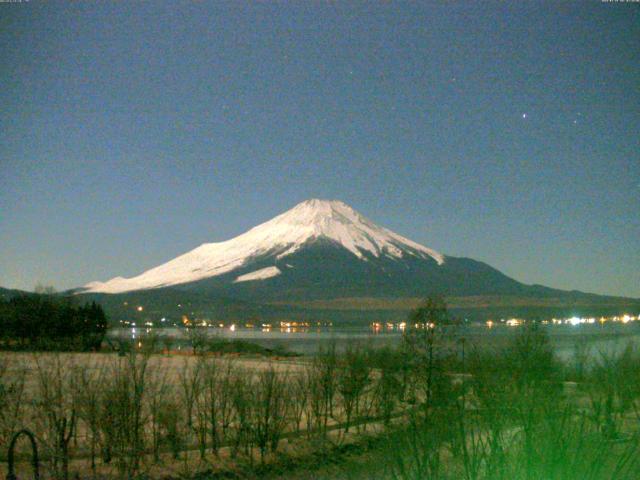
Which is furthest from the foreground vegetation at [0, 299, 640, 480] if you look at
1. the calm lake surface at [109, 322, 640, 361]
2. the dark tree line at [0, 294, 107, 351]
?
the dark tree line at [0, 294, 107, 351]

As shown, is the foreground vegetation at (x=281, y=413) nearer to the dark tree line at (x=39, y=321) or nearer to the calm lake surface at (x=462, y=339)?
the calm lake surface at (x=462, y=339)

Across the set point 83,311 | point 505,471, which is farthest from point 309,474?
point 83,311

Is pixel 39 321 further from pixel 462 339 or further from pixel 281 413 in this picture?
pixel 281 413

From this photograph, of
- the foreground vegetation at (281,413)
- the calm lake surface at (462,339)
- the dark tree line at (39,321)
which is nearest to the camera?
the foreground vegetation at (281,413)

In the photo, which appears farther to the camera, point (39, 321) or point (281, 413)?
point (39, 321)

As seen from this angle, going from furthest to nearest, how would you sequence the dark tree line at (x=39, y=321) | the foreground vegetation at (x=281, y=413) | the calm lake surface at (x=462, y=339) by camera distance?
the dark tree line at (x=39, y=321) < the calm lake surface at (x=462, y=339) < the foreground vegetation at (x=281, y=413)

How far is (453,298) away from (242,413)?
184 m

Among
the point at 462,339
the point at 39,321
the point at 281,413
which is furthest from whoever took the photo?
the point at 39,321

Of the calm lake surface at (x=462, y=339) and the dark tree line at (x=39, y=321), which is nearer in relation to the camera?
the calm lake surface at (x=462, y=339)

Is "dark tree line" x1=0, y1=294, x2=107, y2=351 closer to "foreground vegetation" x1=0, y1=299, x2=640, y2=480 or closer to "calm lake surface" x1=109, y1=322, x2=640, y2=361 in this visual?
"calm lake surface" x1=109, y1=322, x2=640, y2=361

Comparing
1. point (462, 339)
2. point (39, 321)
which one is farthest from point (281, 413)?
point (39, 321)

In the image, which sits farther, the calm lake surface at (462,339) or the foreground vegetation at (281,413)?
the calm lake surface at (462,339)

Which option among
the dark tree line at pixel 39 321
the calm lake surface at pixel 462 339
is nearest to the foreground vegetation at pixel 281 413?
the calm lake surface at pixel 462 339

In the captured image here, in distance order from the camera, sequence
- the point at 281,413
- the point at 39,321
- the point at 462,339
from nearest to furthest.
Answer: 1. the point at 281,413
2. the point at 462,339
3. the point at 39,321
